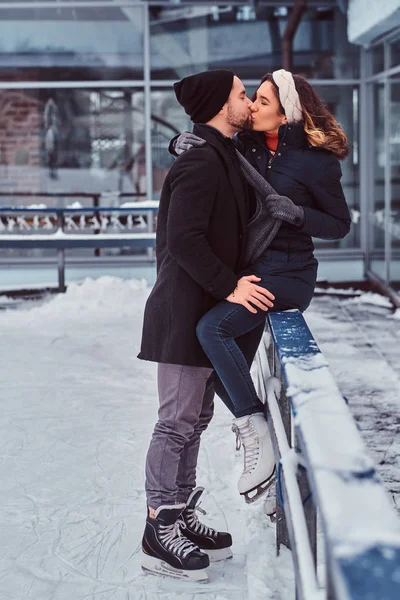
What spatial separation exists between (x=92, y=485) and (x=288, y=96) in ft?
6.60

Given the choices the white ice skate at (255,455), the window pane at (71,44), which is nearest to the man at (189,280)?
the white ice skate at (255,455)

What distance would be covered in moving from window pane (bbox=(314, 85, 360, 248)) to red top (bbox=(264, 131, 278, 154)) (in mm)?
10037

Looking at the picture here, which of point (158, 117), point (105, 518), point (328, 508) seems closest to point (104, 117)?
point (158, 117)

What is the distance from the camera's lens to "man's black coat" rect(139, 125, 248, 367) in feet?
10.4

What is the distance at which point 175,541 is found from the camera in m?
3.44

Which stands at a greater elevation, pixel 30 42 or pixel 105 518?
pixel 30 42

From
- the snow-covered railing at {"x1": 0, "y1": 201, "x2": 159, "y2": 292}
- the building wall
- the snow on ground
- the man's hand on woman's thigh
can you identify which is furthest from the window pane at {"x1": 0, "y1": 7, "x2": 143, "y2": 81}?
the man's hand on woman's thigh

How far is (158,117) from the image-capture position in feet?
44.5

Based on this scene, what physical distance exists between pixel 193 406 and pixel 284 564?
0.59 meters

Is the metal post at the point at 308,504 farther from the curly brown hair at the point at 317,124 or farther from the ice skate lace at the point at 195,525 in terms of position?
the curly brown hair at the point at 317,124

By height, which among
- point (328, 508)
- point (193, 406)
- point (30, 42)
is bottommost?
point (193, 406)

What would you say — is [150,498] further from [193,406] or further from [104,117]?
[104,117]

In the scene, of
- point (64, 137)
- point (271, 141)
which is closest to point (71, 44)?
point (64, 137)

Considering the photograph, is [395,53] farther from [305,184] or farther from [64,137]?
[305,184]
